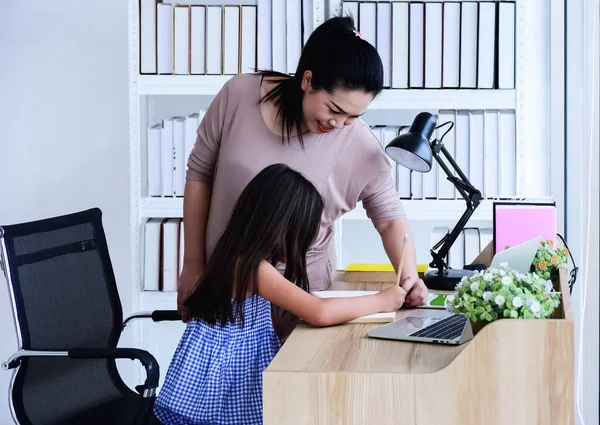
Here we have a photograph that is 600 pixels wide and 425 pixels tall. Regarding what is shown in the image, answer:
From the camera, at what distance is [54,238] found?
7.05 ft

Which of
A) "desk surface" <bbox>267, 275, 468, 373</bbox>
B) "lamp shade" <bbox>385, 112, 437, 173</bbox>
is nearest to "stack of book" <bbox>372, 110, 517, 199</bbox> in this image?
"lamp shade" <bbox>385, 112, 437, 173</bbox>

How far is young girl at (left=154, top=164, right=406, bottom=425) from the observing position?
175 centimetres

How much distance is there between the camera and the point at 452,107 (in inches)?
113

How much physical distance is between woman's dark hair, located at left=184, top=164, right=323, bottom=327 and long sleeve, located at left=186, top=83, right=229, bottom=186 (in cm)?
31

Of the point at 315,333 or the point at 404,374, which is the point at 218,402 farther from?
the point at 404,374

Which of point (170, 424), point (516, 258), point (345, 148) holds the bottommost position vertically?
→ point (170, 424)

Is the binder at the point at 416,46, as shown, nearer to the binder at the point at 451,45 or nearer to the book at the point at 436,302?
the binder at the point at 451,45

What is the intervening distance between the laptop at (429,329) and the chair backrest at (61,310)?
81cm

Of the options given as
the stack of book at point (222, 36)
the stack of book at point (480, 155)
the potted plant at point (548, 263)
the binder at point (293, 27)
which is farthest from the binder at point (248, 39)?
the potted plant at point (548, 263)

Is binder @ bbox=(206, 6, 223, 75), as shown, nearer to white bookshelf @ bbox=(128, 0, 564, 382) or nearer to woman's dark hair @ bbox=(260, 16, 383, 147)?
white bookshelf @ bbox=(128, 0, 564, 382)

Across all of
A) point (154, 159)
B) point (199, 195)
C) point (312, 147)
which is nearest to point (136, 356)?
point (199, 195)

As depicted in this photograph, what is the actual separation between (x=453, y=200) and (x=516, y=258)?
0.99 m

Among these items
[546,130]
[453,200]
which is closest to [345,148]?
[453,200]

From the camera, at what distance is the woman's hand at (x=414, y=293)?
6.50 feet
